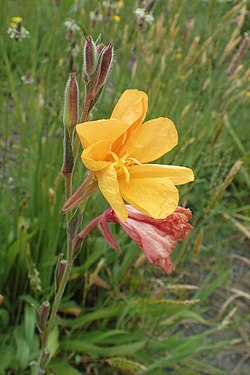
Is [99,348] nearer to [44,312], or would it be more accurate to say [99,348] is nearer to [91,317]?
[91,317]

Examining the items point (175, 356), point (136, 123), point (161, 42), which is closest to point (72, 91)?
point (136, 123)

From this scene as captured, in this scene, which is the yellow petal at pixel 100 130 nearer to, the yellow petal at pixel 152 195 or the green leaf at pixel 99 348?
the yellow petal at pixel 152 195

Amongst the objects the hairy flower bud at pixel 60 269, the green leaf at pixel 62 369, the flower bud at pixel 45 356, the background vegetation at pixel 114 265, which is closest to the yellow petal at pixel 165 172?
the hairy flower bud at pixel 60 269

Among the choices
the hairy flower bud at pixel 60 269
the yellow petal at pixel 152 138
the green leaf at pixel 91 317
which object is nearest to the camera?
the yellow petal at pixel 152 138

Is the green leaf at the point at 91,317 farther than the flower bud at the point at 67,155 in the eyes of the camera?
Yes

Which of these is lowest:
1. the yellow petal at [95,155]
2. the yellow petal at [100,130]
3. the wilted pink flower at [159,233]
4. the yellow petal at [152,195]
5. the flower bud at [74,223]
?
the flower bud at [74,223]

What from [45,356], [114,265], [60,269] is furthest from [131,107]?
[114,265]

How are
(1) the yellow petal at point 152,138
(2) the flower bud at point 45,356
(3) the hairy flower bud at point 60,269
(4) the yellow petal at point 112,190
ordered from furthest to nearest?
(2) the flower bud at point 45,356 → (3) the hairy flower bud at point 60,269 → (1) the yellow petal at point 152,138 → (4) the yellow petal at point 112,190

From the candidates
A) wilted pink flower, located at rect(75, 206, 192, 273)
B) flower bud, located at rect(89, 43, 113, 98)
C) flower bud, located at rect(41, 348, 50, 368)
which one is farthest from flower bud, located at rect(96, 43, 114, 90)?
flower bud, located at rect(41, 348, 50, 368)
